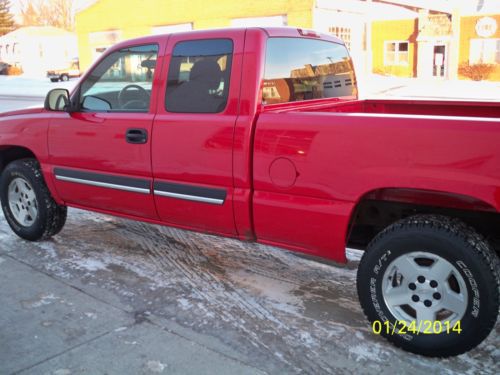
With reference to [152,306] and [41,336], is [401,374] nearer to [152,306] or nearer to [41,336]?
[152,306]

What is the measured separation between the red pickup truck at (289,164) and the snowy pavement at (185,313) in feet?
0.92

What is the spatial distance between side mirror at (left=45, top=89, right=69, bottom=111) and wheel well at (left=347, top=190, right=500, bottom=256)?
2622 mm

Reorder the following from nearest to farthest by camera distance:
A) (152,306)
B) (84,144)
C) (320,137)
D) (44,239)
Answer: (320,137) < (152,306) < (84,144) < (44,239)

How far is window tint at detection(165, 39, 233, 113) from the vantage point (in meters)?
3.90

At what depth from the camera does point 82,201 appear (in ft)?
16.0

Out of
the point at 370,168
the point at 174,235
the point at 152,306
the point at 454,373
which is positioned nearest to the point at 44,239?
the point at 174,235

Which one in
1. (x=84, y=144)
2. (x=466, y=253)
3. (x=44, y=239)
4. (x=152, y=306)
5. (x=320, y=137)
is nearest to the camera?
(x=466, y=253)

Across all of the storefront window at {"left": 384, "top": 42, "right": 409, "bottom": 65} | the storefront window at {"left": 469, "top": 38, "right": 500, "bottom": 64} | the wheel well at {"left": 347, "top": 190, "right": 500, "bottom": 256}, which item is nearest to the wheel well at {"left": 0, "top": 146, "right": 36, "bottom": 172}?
the wheel well at {"left": 347, "top": 190, "right": 500, "bottom": 256}

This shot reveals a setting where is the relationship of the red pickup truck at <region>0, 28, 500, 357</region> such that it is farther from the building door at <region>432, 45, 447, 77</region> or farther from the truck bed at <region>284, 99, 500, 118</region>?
the building door at <region>432, 45, 447, 77</region>

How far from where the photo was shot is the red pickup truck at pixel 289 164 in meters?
3.04

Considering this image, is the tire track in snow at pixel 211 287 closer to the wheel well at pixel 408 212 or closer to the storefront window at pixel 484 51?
the wheel well at pixel 408 212

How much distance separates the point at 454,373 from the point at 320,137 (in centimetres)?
150

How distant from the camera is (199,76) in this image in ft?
13.3

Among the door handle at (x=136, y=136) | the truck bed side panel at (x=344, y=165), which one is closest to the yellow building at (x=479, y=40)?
the door handle at (x=136, y=136)
